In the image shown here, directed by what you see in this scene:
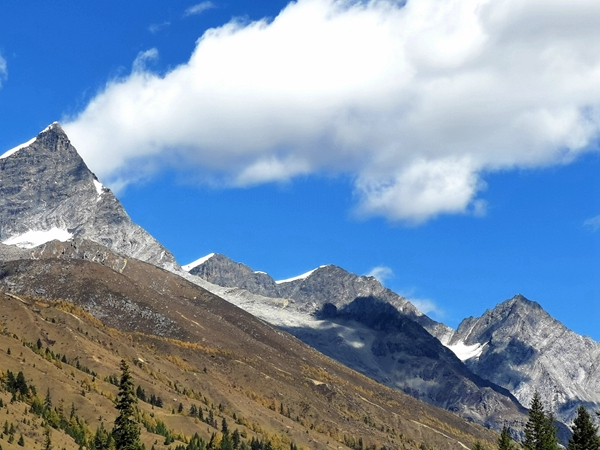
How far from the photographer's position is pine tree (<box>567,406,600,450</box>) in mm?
126062

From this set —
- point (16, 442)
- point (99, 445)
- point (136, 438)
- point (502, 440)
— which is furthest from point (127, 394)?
point (16, 442)

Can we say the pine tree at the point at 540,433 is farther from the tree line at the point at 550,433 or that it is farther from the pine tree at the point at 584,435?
the pine tree at the point at 584,435

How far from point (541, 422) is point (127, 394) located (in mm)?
61289

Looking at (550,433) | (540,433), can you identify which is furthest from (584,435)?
(540,433)

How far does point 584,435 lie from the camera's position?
416 feet

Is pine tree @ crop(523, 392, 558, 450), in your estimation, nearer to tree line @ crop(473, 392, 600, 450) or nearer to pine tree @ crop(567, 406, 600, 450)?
tree line @ crop(473, 392, 600, 450)

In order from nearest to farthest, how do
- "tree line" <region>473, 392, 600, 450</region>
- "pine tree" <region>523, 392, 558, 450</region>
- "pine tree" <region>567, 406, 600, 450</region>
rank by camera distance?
"pine tree" <region>567, 406, 600, 450</region> → "tree line" <region>473, 392, 600, 450</region> → "pine tree" <region>523, 392, 558, 450</region>

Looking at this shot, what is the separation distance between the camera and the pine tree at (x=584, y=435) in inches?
4963

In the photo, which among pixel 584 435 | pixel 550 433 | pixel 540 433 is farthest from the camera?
pixel 540 433

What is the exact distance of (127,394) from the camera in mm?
126438

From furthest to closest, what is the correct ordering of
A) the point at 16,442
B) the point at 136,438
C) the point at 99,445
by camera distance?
the point at 16,442, the point at 99,445, the point at 136,438

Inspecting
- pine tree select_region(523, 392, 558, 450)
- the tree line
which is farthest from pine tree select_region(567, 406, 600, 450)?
pine tree select_region(523, 392, 558, 450)

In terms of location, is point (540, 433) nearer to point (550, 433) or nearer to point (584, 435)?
point (550, 433)

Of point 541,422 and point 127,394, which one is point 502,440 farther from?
point 127,394
